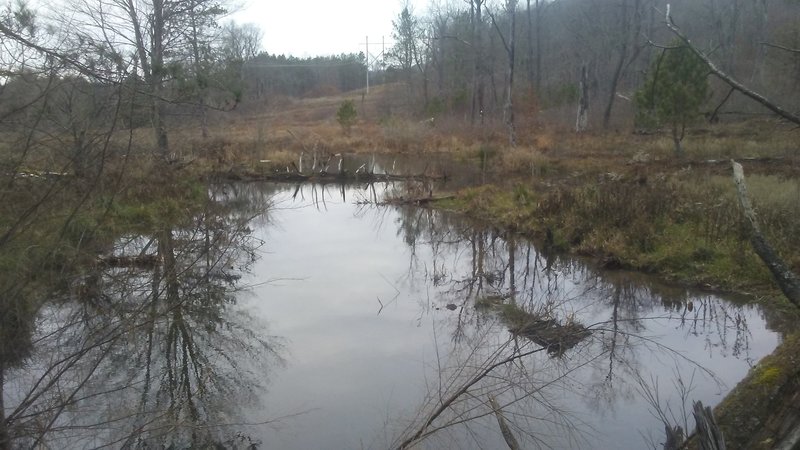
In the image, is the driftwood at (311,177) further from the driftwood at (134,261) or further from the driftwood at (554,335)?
the driftwood at (554,335)

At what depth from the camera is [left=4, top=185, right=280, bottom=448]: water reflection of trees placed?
4.63 m

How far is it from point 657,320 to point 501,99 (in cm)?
3638

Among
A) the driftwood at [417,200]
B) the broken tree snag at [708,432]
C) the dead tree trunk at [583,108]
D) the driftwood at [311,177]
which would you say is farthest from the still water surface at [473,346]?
the dead tree trunk at [583,108]

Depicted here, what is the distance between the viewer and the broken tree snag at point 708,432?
332 cm

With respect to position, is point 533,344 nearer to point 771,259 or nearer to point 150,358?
point 771,259

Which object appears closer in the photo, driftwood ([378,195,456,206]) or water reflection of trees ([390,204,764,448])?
water reflection of trees ([390,204,764,448])

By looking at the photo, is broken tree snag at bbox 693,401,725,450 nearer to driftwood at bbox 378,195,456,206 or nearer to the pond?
the pond

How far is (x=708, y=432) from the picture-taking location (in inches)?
132

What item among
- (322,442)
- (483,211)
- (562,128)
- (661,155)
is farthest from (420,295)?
(562,128)

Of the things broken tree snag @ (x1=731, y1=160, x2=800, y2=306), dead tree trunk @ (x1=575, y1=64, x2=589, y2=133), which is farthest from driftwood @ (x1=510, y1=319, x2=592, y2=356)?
dead tree trunk @ (x1=575, y1=64, x2=589, y2=133)

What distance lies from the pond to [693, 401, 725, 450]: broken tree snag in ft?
3.15

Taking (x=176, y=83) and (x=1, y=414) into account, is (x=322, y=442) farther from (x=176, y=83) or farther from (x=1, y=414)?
(x=176, y=83)

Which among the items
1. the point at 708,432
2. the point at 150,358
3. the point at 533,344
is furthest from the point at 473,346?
the point at 708,432

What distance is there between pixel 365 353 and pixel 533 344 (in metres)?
1.90
